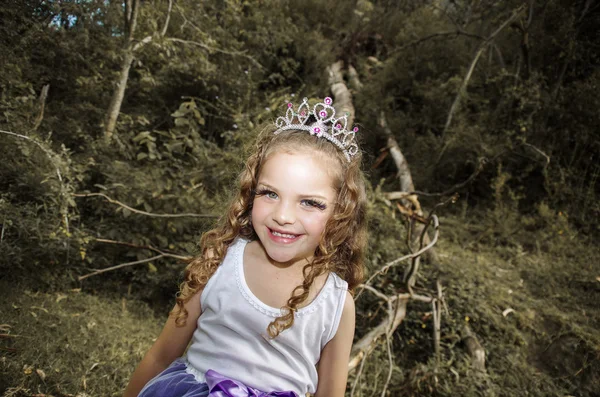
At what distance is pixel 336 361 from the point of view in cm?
150

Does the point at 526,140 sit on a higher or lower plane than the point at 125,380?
higher

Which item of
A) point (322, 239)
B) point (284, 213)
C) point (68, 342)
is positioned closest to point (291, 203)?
point (284, 213)

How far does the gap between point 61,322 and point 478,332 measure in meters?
3.15

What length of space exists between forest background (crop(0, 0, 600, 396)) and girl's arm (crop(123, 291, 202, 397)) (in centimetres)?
97

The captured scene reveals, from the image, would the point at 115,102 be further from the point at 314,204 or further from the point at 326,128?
the point at 314,204

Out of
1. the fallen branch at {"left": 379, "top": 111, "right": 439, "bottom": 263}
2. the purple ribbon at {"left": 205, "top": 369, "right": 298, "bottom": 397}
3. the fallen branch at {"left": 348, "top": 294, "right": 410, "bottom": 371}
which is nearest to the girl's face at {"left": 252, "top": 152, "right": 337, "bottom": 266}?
the purple ribbon at {"left": 205, "top": 369, "right": 298, "bottom": 397}

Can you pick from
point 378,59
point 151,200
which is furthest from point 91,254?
point 378,59

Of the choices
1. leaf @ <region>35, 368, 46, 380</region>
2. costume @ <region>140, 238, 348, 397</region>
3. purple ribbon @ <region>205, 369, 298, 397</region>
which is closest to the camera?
purple ribbon @ <region>205, 369, 298, 397</region>

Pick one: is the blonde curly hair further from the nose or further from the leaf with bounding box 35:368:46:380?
the leaf with bounding box 35:368:46:380

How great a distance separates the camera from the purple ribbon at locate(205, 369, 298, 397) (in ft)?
4.21

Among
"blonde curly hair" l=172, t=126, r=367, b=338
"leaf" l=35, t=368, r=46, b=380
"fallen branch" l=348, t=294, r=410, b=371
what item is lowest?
"fallen branch" l=348, t=294, r=410, b=371

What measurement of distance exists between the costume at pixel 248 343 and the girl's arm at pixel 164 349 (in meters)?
0.04

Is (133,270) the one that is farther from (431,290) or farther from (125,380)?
(431,290)

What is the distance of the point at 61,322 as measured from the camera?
2615 mm
